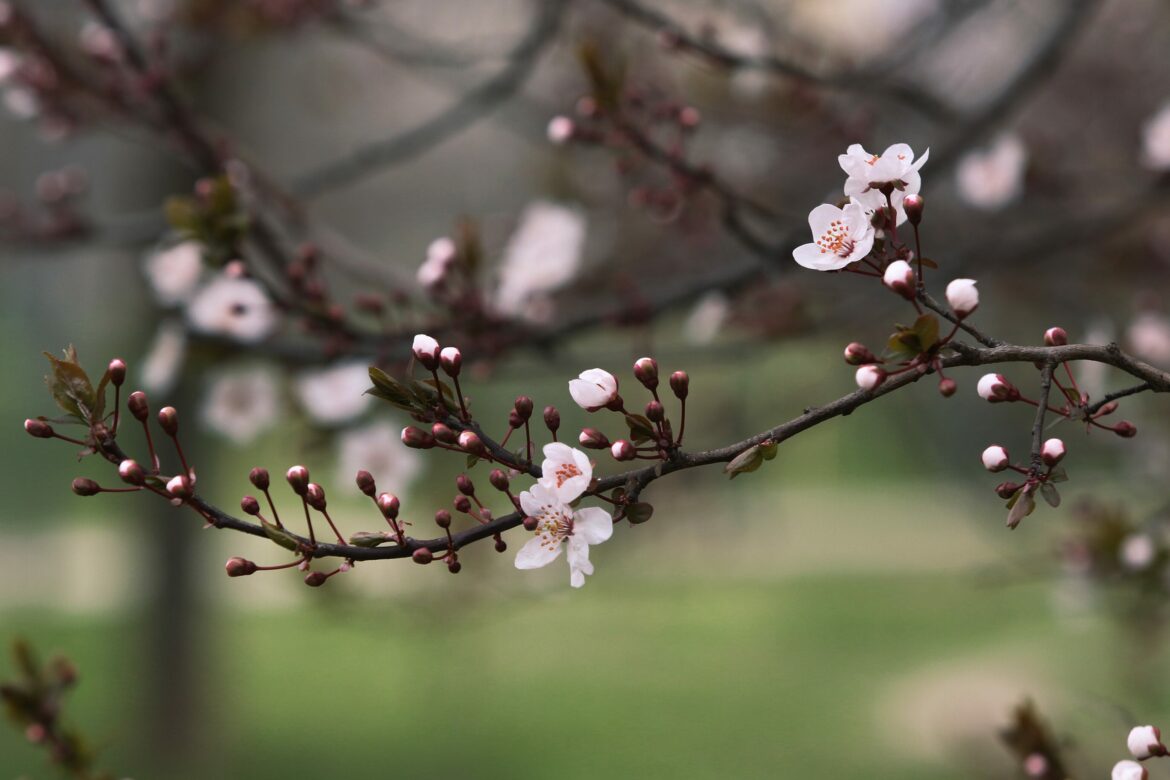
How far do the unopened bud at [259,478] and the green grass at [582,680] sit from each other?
4296mm

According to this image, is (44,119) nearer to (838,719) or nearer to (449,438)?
(449,438)

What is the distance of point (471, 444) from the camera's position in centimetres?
119

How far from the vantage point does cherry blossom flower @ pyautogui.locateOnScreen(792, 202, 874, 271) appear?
1.22 m

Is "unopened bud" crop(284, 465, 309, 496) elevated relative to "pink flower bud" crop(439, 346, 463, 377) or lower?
lower

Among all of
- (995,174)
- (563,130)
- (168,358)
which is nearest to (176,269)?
(168,358)

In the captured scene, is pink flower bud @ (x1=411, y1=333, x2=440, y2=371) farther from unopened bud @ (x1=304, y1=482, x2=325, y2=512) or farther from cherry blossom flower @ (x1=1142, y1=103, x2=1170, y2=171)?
cherry blossom flower @ (x1=1142, y1=103, x2=1170, y2=171)

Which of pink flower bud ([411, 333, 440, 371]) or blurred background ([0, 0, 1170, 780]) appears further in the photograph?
blurred background ([0, 0, 1170, 780])

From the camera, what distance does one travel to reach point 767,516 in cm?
1505

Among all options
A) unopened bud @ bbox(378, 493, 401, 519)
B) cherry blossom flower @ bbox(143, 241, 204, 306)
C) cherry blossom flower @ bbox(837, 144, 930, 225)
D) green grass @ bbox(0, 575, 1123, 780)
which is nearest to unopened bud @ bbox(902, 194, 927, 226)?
cherry blossom flower @ bbox(837, 144, 930, 225)

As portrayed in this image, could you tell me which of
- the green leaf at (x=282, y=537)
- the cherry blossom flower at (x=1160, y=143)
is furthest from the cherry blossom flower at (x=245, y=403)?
the cherry blossom flower at (x=1160, y=143)

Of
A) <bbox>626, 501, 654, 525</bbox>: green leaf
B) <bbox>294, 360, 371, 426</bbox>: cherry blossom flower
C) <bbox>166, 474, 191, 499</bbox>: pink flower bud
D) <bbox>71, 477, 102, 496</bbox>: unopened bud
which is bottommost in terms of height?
<bbox>626, 501, 654, 525</bbox>: green leaf

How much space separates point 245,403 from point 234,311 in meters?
0.78

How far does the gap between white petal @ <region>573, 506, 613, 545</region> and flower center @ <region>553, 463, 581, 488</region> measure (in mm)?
86

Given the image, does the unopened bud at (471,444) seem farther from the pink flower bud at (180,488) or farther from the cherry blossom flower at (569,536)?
the pink flower bud at (180,488)
